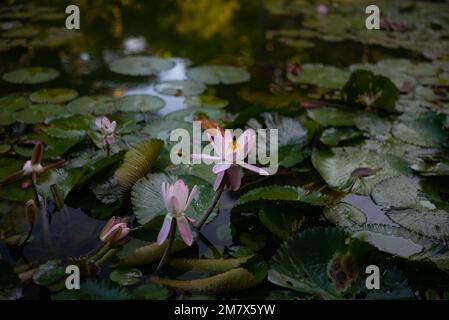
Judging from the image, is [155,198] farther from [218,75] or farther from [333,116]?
[218,75]

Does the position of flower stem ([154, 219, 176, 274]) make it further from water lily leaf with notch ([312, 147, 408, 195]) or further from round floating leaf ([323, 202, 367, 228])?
water lily leaf with notch ([312, 147, 408, 195])

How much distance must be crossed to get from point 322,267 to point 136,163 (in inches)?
28.7

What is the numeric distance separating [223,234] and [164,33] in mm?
3007

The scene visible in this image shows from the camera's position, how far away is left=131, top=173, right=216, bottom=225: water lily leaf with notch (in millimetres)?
1275

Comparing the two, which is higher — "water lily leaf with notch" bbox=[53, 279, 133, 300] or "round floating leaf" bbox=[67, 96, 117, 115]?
"round floating leaf" bbox=[67, 96, 117, 115]

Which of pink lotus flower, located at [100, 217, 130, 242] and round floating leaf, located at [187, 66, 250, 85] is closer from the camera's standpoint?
pink lotus flower, located at [100, 217, 130, 242]

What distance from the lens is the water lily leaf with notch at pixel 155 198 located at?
50.2 inches

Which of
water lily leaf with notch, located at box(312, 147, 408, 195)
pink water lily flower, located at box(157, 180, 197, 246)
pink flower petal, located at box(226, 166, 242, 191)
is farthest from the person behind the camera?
water lily leaf with notch, located at box(312, 147, 408, 195)

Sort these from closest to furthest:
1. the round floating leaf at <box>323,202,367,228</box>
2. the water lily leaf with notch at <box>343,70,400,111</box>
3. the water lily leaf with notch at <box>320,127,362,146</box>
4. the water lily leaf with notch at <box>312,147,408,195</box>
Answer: the round floating leaf at <box>323,202,367,228</box> → the water lily leaf with notch at <box>312,147,408,195</box> → the water lily leaf with notch at <box>320,127,362,146</box> → the water lily leaf with notch at <box>343,70,400,111</box>

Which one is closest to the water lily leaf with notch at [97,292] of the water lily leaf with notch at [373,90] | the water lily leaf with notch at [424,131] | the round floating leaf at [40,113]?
the round floating leaf at [40,113]

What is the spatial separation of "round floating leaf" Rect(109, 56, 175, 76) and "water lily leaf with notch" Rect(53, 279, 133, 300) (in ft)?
6.34

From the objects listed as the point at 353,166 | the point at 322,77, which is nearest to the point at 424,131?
the point at 353,166

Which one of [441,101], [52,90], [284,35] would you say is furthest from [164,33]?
[441,101]

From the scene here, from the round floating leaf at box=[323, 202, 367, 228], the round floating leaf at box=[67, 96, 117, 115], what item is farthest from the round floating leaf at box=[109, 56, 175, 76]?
the round floating leaf at box=[323, 202, 367, 228]
